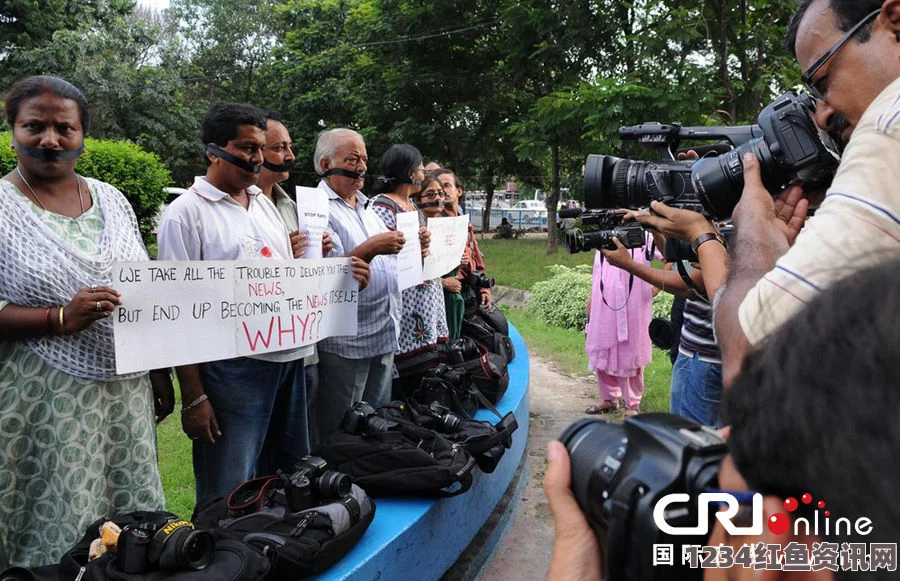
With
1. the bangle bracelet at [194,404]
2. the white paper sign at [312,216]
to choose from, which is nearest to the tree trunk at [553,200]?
the white paper sign at [312,216]

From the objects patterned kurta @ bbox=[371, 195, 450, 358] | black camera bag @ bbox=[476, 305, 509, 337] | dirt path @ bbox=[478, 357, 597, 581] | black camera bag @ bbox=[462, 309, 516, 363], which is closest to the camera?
dirt path @ bbox=[478, 357, 597, 581]

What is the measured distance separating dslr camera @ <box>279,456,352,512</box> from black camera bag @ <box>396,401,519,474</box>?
646mm

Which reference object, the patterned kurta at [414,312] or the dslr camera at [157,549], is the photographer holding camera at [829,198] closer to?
the dslr camera at [157,549]

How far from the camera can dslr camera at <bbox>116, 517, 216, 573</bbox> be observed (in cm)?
166

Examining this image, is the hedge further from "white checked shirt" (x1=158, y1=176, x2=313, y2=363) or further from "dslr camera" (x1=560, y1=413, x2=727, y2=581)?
"dslr camera" (x1=560, y1=413, x2=727, y2=581)

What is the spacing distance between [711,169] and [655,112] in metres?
11.1

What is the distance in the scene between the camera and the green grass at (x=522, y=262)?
14819 millimetres

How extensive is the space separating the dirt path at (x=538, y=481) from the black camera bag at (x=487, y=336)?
0.76m

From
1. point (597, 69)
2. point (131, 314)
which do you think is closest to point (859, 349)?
point (131, 314)

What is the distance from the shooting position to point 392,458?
8.48 ft

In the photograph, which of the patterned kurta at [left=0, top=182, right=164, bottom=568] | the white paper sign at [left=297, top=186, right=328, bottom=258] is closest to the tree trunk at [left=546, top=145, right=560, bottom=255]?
the white paper sign at [left=297, top=186, right=328, bottom=258]

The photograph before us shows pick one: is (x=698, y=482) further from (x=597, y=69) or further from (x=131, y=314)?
(x=597, y=69)

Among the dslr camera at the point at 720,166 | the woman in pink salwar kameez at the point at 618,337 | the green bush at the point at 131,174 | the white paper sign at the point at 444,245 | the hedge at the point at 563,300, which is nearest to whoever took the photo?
the dslr camera at the point at 720,166

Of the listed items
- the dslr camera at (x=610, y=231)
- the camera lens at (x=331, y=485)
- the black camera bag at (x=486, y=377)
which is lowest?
the black camera bag at (x=486, y=377)
